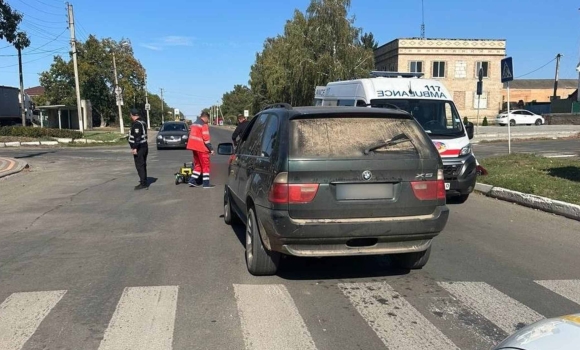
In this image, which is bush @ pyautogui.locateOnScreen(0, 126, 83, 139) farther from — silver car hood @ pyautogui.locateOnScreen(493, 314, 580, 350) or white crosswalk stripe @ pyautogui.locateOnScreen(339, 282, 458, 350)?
silver car hood @ pyautogui.locateOnScreen(493, 314, 580, 350)

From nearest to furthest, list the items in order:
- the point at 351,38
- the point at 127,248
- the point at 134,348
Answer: the point at 134,348 → the point at 127,248 → the point at 351,38

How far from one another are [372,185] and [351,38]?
42.0 metres

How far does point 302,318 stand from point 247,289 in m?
0.88

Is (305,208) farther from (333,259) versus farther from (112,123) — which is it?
(112,123)

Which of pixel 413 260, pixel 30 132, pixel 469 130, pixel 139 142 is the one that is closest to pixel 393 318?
pixel 413 260

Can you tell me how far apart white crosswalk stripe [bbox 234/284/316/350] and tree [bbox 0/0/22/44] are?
26323 millimetres

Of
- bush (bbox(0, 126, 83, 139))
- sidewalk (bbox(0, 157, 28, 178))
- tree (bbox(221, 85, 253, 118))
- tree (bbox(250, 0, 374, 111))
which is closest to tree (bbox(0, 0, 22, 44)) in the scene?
bush (bbox(0, 126, 83, 139))

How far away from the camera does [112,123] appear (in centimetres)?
7769

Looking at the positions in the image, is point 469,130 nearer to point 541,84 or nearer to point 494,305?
point 494,305

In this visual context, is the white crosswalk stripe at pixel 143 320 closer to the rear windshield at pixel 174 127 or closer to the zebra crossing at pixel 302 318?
the zebra crossing at pixel 302 318

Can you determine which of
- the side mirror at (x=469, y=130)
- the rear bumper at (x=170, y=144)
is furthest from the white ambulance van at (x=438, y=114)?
Result: the rear bumper at (x=170, y=144)

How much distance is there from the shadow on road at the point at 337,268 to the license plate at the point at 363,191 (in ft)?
3.47

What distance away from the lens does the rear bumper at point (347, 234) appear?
15.6ft

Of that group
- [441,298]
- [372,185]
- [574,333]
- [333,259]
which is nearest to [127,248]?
[333,259]
